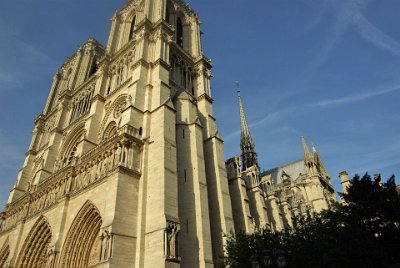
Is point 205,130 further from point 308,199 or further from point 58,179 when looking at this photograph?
point 308,199

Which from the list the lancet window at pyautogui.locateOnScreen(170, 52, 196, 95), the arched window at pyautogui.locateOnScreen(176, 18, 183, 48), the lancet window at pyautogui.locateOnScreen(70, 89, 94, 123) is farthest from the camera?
the arched window at pyautogui.locateOnScreen(176, 18, 183, 48)

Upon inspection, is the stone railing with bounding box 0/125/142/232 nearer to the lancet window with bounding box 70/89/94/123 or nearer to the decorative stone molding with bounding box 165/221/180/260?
the decorative stone molding with bounding box 165/221/180/260

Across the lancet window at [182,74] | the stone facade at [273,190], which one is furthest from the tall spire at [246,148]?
the lancet window at [182,74]

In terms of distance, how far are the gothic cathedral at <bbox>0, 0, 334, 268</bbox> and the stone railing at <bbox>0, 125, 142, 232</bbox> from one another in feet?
0.24

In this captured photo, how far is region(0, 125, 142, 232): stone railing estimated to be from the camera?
666 inches

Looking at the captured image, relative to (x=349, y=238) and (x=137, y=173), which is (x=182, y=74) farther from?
(x=349, y=238)

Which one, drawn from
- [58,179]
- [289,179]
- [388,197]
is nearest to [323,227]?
[388,197]

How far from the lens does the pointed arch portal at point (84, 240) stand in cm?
A: 1697

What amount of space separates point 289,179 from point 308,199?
576cm

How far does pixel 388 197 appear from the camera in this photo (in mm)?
14805

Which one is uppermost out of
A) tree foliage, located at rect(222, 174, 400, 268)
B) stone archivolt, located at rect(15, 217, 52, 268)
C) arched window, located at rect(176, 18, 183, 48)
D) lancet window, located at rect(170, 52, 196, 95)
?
arched window, located at rect(176, 18, 183, 48)

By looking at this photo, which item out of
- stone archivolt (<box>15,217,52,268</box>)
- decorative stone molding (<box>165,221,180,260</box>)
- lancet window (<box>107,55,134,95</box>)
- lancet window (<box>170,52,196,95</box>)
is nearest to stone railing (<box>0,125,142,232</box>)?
stone archivolt (<box>15,217,52,268</box>)

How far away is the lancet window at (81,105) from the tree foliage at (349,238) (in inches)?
810

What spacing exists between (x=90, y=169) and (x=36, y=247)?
744 cm
